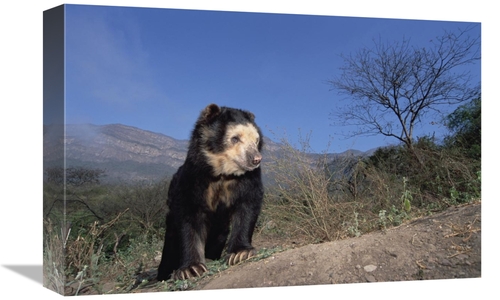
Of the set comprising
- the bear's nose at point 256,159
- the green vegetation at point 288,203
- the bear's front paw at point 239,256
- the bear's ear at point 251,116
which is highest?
the bear's ear at point 251,116

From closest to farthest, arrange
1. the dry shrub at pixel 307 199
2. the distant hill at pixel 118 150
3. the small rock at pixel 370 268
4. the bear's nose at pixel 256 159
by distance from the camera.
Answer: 1. the distant hill at pixel 118 150
2. the bear's nose at pixel 256 159
3. the small rock at pixel 370 268
4. the dry shrub at pixel 307 199

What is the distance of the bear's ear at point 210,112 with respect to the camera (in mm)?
6617

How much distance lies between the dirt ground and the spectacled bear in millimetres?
268

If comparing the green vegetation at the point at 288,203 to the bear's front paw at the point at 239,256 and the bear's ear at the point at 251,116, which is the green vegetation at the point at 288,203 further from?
the bear's ear at the point at 251,116

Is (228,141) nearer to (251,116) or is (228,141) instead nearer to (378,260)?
(251,116)

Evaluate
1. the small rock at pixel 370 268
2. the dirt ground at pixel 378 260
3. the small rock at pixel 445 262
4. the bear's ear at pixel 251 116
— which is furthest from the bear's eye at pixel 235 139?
the small rock at pixel 445 262

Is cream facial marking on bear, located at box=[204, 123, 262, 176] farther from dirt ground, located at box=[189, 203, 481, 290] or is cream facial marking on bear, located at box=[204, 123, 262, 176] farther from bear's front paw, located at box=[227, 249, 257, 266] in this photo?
dirt ground, located at box=[189, 203, 481, 290]

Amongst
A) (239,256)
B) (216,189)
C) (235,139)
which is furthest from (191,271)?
(235,139)

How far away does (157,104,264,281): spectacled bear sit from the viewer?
6480 mm

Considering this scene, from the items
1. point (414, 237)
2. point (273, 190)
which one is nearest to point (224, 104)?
point (273, 190)

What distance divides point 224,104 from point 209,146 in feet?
1.76

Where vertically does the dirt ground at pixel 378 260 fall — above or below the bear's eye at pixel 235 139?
below

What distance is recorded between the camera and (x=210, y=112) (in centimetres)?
662

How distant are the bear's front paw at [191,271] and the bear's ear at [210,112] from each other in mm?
1505
